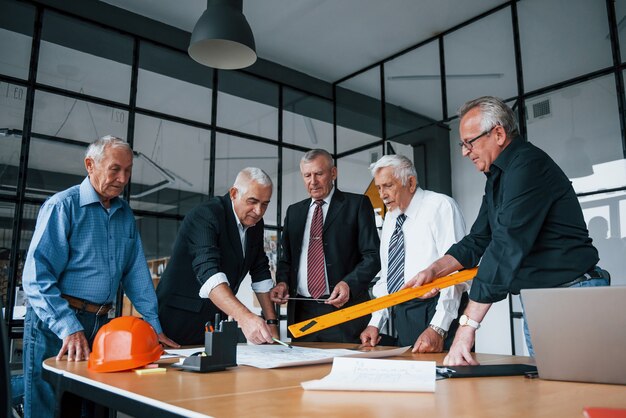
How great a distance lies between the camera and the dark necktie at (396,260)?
2.68 metres

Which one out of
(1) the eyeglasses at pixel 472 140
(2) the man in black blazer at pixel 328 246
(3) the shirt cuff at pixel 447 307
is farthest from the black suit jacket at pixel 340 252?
(1) the eyeglasses at pixel 472 140

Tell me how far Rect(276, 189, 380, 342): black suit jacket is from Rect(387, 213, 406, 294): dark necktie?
9cm

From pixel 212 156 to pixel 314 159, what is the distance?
3.20m

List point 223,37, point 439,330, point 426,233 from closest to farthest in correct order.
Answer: point 439,330 → point 426,233 → point 223,37

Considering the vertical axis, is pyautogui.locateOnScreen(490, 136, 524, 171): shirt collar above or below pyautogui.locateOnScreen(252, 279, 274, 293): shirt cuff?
above

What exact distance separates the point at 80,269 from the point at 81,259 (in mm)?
40

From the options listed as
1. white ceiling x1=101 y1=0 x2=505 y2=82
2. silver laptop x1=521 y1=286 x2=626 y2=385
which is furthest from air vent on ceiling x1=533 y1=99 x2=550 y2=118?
silver laptop x1=521 y1=286 x2=626 y2=385

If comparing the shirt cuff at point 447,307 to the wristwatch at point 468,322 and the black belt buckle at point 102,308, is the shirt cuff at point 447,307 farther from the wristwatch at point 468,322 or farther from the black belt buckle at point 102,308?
the black belt buckle at point 102,308

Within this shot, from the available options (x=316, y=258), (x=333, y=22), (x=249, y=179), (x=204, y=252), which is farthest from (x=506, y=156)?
(x=333, y=22)

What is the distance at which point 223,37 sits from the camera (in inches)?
125

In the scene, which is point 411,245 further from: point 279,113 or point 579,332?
point 279,113

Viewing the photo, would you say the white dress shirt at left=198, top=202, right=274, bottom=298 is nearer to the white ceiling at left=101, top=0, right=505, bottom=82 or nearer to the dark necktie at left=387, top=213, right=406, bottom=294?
the dark necktie at left=387, top=213, right=406, bottom=294

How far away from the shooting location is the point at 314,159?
298cm

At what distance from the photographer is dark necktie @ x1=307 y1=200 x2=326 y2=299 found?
9.52 ft
